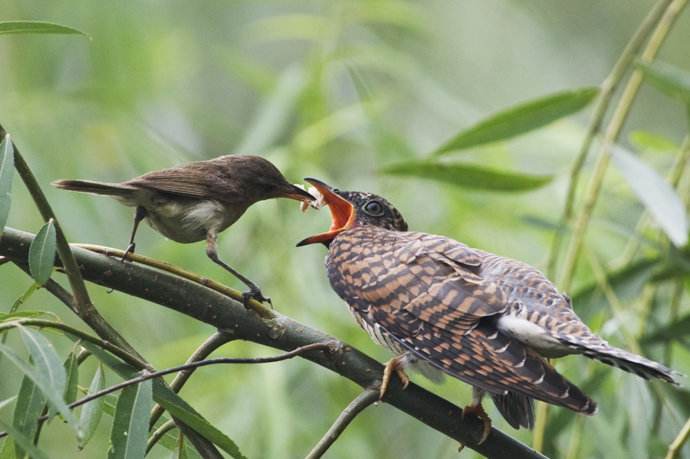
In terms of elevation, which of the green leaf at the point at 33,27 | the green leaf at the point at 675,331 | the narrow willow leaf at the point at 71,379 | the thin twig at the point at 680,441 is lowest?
the green leaf at the point at 675,331

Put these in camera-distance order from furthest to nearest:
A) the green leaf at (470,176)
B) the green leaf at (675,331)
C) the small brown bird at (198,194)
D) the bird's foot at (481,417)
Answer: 1. the green leaf at (675,331)
2. the green leaf at (470,176)
3. the small brown bird at (198,194)
4. the bird's foot at (481,417)

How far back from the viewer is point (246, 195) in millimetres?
3215

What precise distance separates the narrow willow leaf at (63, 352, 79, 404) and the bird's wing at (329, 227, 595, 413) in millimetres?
937

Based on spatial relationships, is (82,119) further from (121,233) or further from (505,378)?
(505,378)

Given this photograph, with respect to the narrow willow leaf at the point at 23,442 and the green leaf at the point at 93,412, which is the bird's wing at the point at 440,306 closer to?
the green leaf at the point at 93,412

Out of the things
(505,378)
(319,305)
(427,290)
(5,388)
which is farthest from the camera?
(5,388)

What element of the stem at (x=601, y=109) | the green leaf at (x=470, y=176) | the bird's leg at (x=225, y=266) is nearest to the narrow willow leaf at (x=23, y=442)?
the bird's leg at (x=225, y=266)

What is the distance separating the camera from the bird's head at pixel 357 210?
3.83 metres

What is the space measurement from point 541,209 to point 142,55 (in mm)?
2147

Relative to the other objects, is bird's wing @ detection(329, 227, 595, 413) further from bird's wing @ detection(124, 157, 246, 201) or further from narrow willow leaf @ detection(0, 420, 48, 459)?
narrow willow leaf @ detection(0, 420, 48, 459)

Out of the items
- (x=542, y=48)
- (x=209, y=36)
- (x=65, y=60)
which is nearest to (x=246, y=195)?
(x=65, y=60)

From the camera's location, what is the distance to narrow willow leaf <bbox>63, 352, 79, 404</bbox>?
2.19m

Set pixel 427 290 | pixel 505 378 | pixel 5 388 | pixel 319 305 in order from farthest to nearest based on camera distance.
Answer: pixel 5 388 < pixel 319 305 < pixel 427 290 < pixel 505 378

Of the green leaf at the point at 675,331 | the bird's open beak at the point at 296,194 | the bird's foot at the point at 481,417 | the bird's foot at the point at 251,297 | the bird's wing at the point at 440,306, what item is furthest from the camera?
the green leaf at the point at 675,331
